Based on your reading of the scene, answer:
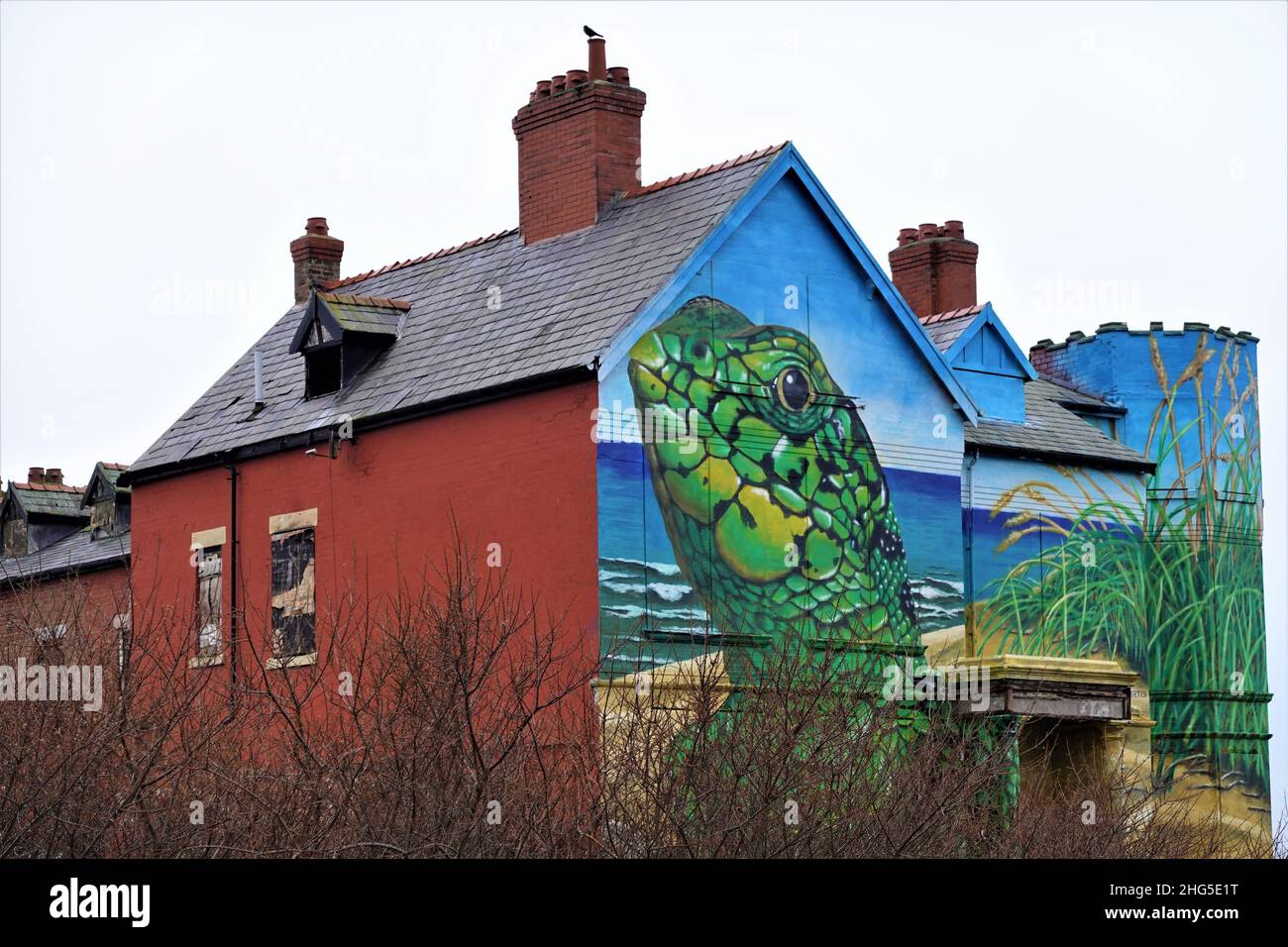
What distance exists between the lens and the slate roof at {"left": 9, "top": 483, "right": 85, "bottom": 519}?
128 ft

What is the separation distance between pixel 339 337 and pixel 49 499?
1345 cm

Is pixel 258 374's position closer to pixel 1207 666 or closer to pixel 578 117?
pixel 578 117

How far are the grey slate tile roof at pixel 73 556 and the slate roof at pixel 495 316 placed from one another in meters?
4.56

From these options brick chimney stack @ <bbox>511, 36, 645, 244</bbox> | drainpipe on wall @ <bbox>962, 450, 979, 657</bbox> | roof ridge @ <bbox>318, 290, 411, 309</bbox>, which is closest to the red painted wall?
roof ridge @ <bbox>318, 290, 411, 309</bbox>

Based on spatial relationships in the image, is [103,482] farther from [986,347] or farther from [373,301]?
[986,347]

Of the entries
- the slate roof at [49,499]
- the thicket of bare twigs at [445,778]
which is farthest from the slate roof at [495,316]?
the slate roof at [49,499]

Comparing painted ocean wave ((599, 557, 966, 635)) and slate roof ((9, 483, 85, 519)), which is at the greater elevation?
slate roof ((9, 483, 85, 519))

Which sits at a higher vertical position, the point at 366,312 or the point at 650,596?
the point at 366,312

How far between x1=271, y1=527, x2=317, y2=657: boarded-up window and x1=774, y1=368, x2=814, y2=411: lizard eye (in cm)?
626

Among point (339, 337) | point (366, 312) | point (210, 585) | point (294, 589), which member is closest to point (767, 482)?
point (294, 589)

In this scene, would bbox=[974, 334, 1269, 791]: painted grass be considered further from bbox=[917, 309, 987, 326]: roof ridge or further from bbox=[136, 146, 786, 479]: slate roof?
bbox=[136, 146, 786, 479]: slate roof

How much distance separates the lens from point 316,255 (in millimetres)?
34719

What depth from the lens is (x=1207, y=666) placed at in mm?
33125

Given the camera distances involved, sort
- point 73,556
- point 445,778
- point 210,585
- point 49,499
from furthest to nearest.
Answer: point 49,499 < point 73,556 < point 210,585 < point 445,778
